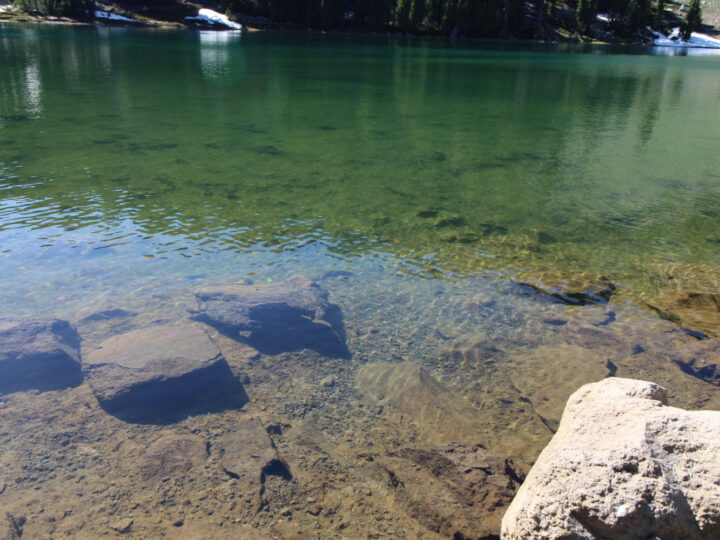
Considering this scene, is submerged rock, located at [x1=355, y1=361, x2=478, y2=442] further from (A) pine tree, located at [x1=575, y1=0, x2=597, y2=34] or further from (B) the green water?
(A) pine tree, located at [x1=575, y1=0, x2=597, y2=34]

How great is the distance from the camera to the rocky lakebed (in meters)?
3.39

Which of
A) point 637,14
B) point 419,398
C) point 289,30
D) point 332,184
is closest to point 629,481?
point 419,398

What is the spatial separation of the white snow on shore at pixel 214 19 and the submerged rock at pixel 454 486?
111178 mm

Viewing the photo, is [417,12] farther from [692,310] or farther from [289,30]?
[692,310]

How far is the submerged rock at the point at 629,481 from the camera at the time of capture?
304 cm

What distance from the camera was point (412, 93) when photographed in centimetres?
2786

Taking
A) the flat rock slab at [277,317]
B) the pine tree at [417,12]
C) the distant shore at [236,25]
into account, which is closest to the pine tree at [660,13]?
the distant shore at [236,25]

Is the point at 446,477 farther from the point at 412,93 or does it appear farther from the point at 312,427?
the point at 412,93

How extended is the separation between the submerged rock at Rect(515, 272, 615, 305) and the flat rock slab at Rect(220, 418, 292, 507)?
15.2 ft

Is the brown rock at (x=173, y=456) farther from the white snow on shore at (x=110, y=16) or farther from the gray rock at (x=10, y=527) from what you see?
the white snow on shore at (x=110, y=16)

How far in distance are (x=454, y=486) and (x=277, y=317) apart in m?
3.42

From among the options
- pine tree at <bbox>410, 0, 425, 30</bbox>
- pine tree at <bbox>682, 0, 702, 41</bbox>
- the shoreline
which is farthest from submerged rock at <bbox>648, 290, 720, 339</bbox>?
pine tree at <bbox>682, 0, 702, 41</bbox>

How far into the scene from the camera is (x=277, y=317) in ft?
22.8

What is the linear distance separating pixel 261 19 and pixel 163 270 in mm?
117326
